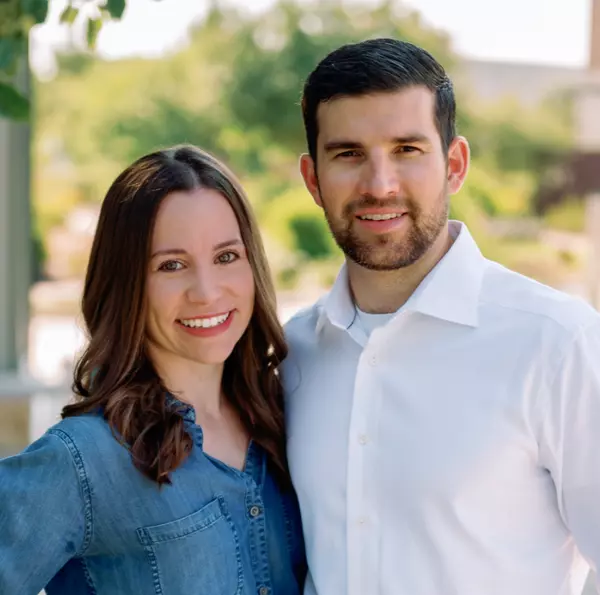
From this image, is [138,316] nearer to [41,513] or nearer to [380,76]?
[41,513]

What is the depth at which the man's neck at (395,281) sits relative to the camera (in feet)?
5.73

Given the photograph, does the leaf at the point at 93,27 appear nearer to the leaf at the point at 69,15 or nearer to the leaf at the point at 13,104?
the leaf at the point at 69,15

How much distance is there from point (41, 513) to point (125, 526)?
14cm

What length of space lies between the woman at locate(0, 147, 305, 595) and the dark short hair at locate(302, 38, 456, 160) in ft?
0.83

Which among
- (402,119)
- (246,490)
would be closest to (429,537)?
(246,490)

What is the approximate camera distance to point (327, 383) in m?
1.79

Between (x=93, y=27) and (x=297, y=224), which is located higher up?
(x=93, y=27)

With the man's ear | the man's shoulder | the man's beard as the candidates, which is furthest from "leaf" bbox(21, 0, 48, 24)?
the man's shoulder

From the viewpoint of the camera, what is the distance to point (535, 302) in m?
1.61

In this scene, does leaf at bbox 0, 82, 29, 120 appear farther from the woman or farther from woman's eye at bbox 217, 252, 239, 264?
woman's eye at bbox 217, 252, 239, 264

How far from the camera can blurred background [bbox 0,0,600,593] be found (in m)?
5.51

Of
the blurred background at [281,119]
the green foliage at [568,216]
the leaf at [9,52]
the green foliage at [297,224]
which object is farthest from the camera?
the green foliage at [568,216]

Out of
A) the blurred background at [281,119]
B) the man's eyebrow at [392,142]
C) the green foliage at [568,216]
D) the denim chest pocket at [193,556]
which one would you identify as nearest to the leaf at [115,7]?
the man's eyebrow at [392,142]

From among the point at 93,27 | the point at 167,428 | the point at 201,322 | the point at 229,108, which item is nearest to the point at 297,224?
the point at 229,108
